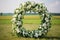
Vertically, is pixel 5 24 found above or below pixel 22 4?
below

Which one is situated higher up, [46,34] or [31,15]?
[31,15]

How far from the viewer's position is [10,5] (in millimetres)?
3061

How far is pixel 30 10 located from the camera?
9.95 ft

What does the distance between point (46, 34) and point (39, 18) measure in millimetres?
196

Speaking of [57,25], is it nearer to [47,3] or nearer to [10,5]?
[47,3]

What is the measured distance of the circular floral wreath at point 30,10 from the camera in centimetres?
303

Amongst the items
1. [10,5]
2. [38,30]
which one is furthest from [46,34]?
[10,5]

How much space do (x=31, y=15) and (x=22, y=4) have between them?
16cm

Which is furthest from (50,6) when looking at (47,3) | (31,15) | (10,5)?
A: (10,5)

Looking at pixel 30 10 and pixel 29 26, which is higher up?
pixel 30 10

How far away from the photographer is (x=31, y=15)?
3.03m

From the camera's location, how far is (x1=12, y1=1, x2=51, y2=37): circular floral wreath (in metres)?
3.03

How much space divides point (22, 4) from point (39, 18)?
247mm

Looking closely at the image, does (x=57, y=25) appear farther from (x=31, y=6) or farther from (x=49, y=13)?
(x=31, y=6)
